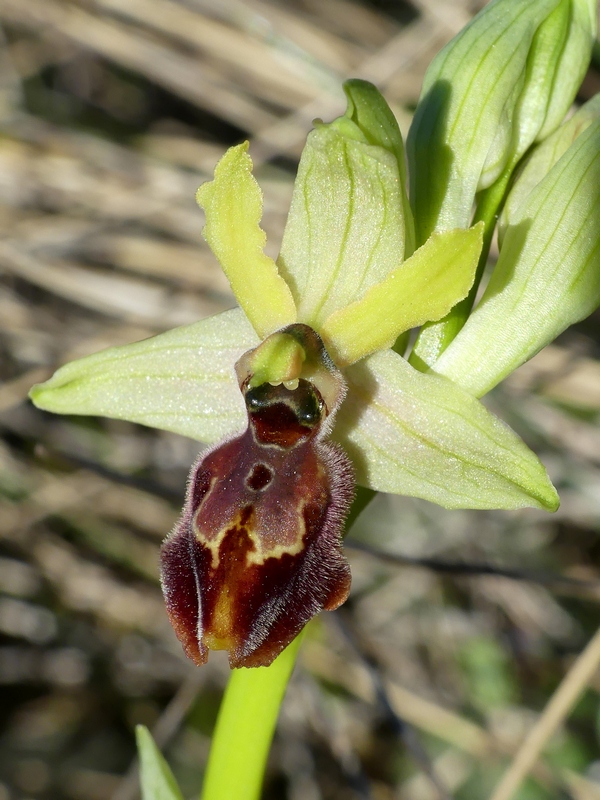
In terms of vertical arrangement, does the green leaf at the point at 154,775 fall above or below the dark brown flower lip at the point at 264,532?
below

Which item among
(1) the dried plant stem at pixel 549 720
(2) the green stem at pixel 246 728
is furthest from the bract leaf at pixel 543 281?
(1) the dried plant stem at pixel 549 720

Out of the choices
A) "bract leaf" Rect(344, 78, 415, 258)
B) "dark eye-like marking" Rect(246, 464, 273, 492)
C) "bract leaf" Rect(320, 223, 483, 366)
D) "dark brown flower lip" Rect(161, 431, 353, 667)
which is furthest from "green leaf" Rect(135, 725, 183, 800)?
"bract leaf" Rect(344, 78, 415, 258)

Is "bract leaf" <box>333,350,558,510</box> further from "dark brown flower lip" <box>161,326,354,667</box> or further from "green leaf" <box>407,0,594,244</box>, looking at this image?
"green leaf" <box>407,0,594,244</box>

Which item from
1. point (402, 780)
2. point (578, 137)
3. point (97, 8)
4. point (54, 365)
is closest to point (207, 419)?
point (578, 137)

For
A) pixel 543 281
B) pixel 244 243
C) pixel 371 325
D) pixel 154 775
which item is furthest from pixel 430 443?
pixel 154 775

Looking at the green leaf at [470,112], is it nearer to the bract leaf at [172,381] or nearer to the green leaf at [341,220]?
the green leaf at [341,220]

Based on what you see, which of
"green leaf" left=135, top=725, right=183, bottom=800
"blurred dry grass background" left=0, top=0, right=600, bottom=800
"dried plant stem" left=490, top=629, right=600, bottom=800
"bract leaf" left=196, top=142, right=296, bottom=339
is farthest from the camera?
"blurred dry grass background" left=0, top=0, right=600, bottom=800
